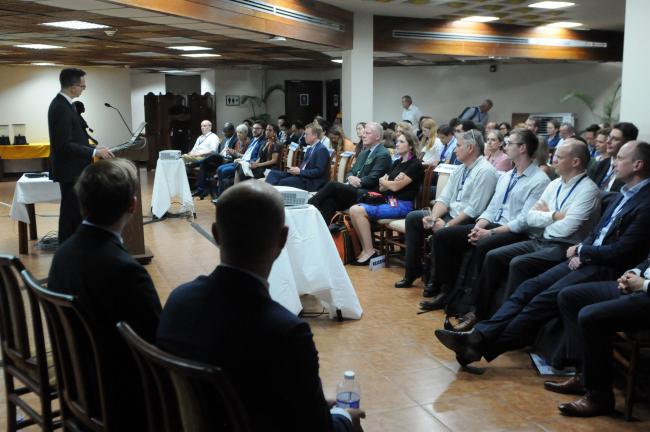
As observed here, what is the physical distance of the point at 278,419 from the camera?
1.35 m

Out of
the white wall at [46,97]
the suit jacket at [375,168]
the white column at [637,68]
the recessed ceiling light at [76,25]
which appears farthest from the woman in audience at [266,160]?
the white wall at [46,97]

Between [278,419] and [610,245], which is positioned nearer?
[278,419]

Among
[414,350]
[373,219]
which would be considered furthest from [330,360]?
[373,219]

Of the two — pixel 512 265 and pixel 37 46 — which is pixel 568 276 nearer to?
pixel 512 265

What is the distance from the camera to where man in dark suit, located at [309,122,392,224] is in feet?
20.4

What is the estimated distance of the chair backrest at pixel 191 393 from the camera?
1243 mm

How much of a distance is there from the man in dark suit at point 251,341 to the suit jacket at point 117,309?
1.42ft

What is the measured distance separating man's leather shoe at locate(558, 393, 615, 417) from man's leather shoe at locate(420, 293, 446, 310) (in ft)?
5.55

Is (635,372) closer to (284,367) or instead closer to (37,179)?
(284,367)

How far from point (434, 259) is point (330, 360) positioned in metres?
1.43

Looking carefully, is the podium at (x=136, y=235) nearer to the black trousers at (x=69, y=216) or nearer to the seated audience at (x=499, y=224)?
the black trousers at (x=69, y=216)

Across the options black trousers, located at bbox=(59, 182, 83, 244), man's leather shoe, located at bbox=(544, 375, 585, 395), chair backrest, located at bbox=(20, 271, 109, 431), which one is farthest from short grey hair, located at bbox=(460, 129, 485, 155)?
chair backrest, located at bbox=(20, 271, 109, 431)

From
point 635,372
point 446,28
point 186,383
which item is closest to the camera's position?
point 186,383

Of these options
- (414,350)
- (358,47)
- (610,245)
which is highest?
(358,47)
